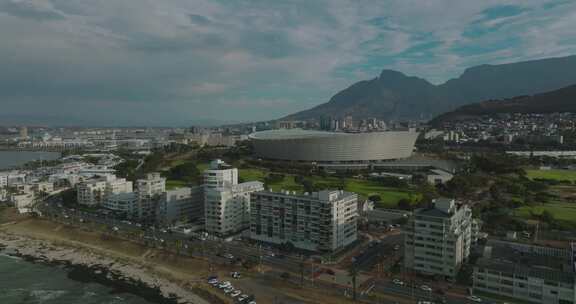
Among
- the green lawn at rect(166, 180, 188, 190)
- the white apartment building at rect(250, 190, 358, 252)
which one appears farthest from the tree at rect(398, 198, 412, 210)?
the green lawn at rect(166, 180, 188, 190)

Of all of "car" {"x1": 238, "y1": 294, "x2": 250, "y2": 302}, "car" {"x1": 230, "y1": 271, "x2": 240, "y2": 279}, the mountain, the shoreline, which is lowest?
the shoreline

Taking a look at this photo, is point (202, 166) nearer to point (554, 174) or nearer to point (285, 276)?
point (285, 276)

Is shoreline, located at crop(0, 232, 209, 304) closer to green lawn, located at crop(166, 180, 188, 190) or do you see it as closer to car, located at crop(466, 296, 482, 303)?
car, located at crop(466, 296, 482, 303)

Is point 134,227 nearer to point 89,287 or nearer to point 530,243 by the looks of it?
point 89,287

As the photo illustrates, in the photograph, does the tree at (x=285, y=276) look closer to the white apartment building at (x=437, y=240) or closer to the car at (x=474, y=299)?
the white apartment building at (x=437, y=240)

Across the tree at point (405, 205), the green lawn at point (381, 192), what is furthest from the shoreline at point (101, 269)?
the green lawn at point (381, 192)

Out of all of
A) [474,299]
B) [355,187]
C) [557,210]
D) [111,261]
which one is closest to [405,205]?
[355,187]
